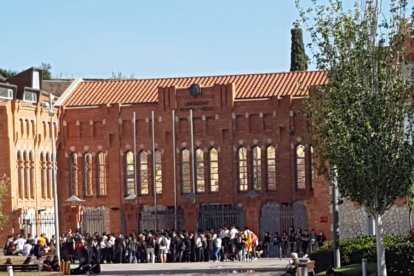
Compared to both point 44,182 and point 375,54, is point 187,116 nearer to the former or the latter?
point 44,182

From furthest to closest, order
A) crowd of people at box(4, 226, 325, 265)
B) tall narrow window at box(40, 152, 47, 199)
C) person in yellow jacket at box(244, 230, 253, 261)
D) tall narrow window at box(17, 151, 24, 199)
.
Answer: tall narrow window at box(40, 152, 47, 199) < tall narrow window at box(17, 151, 24, 199) < crowd of people at box(4, 226, 325, 265) < person in yellow jacket at box(244, 230, 253, 261)

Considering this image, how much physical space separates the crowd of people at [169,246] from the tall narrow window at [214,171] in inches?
264

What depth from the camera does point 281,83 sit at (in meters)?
63.3

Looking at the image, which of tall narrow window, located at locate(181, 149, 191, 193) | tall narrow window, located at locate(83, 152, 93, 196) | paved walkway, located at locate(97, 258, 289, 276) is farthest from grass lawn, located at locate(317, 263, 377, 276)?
tall narrow window, located at locate(83, 152, 93, 196)

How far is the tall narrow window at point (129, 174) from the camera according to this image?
63.9 meters

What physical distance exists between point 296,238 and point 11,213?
47.7 ft

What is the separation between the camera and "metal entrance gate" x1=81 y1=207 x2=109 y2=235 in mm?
63906

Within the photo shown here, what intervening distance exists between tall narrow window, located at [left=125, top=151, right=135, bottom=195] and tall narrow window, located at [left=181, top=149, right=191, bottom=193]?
272cm

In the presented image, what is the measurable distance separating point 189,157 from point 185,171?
2.51 ft

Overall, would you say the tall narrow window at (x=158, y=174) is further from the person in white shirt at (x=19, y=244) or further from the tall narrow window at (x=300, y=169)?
the person in white shirt at (x=19, y=244)

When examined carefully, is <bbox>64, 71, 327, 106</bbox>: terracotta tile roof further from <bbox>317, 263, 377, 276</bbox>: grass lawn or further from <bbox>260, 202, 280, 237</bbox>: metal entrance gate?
<bbox>317, 263, 377, 276</bbox>: grass lawn

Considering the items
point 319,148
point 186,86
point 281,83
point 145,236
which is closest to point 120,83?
point 186,86

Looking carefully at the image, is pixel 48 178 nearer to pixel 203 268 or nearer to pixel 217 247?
pixel 217 247

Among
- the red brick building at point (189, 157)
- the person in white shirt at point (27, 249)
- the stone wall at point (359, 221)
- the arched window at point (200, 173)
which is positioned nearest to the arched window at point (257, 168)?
the red brick building at point (189, 157)
